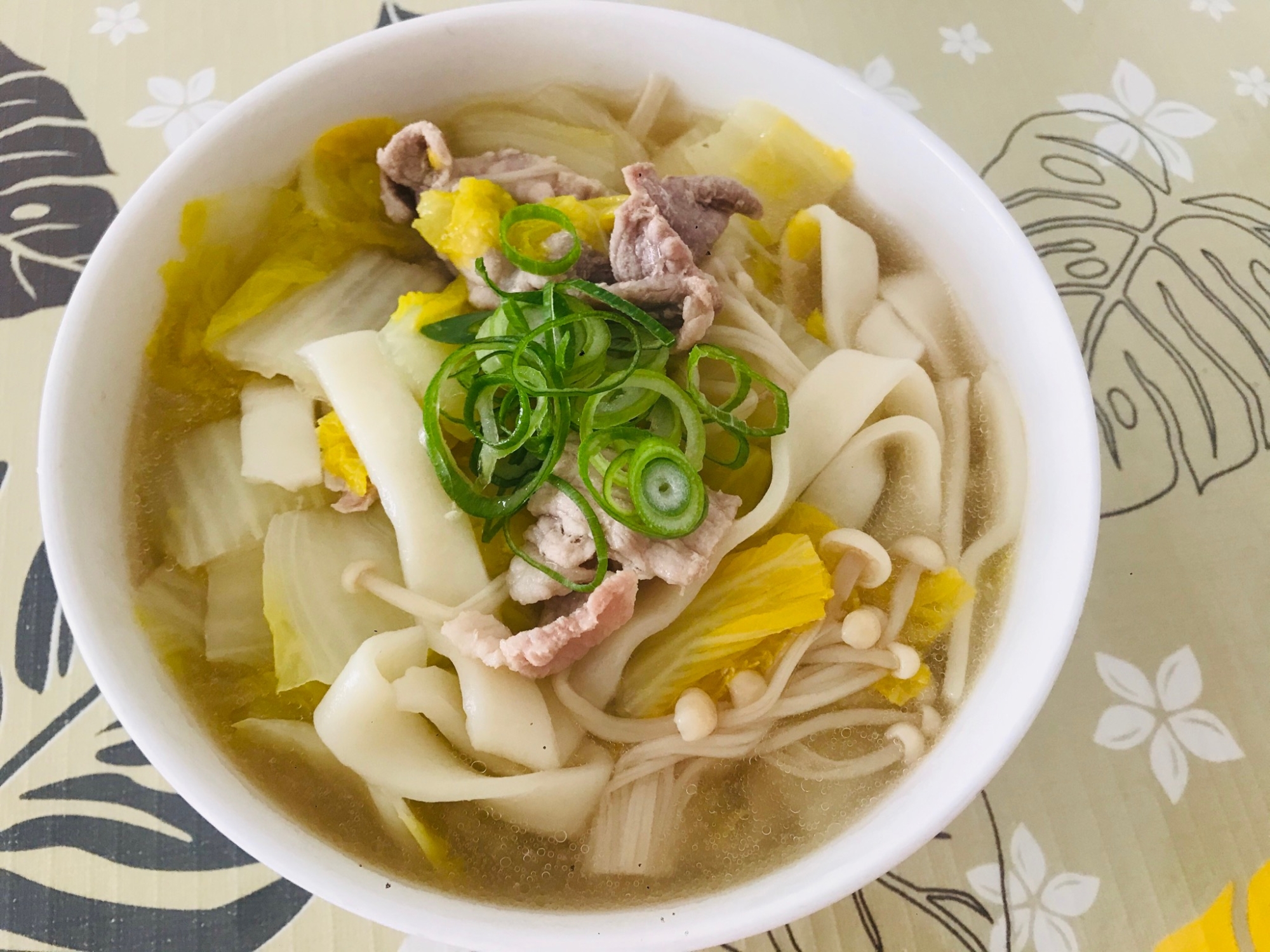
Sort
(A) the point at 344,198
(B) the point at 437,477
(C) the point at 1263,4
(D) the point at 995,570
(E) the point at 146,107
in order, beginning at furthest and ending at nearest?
(C) the point at 1263,4
(E) the point at 146,107
(A) the point at 344,198
(D) the point at 995,570
(B) the point at 437,477

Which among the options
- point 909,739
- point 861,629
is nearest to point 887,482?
point 861,629

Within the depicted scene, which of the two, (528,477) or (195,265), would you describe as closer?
(528,477)

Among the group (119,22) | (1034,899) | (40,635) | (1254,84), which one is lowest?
(40,635)

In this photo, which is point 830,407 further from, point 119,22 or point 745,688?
point 119,22

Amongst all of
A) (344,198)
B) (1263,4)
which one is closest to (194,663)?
(344,198)

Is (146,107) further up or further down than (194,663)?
further up

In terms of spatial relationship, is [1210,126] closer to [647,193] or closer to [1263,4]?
[1263,4]

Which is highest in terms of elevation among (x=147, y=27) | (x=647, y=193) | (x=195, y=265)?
(x=647, y=193)
